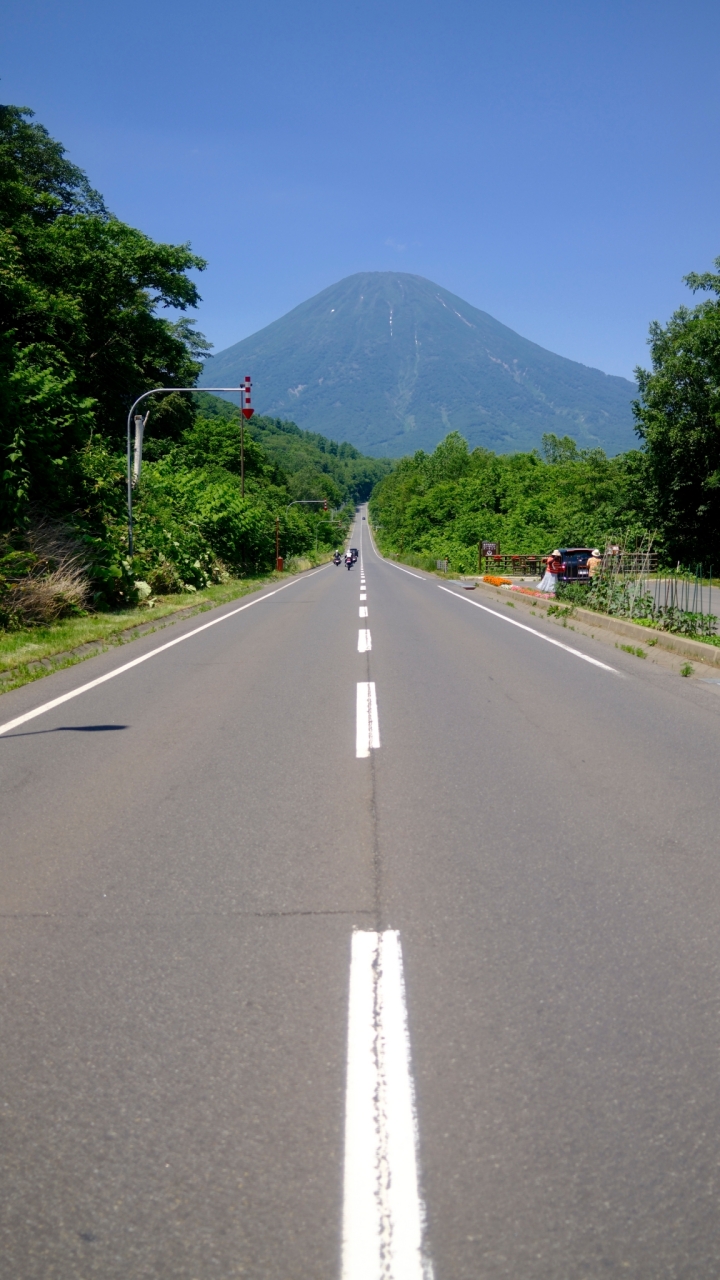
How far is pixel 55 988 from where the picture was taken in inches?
133

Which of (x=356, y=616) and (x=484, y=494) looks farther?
(x=484, y=494)

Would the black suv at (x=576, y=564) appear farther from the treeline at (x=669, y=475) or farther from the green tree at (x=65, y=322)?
the green tree at (x=65, y=322)

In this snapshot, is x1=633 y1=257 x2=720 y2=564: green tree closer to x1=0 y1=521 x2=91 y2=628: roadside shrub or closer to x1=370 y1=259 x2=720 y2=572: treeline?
x1=370 y1=259 x2=720 y2=572: treeline

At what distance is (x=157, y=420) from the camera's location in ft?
172

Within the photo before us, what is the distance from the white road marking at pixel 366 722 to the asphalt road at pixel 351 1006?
0.18 meters

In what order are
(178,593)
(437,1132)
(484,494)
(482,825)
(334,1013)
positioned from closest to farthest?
(437,1132) → (334,1013) → (482,825) → (178,593) → (484,494)

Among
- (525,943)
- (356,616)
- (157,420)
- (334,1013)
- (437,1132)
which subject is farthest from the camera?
(157,420)

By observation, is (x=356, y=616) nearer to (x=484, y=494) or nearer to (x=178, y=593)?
(x=178, y=593)

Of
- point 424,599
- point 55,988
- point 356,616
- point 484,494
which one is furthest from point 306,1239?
point 484,494

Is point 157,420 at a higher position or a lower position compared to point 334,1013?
higher

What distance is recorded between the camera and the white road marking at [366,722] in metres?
7.45

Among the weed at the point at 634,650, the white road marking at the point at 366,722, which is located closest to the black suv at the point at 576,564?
the weed at the point at 634,650

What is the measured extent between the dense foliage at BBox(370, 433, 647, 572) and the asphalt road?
34.6 meters

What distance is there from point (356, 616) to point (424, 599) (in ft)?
24.9
